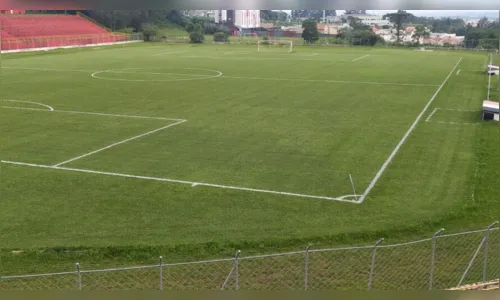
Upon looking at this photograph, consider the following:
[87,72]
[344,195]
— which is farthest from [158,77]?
[344,195]

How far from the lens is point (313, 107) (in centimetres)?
2286

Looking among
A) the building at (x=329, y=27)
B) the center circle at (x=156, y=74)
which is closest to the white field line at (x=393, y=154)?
the building at (x=329, y=27)

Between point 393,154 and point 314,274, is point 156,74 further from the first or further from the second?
point 314,274

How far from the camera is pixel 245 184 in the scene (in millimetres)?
12445

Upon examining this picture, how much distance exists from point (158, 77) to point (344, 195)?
72.5 feet

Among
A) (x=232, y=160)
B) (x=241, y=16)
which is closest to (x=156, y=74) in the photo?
(x=232, y=160)

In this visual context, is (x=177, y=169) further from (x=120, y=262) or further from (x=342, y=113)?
(x=342, y=113)

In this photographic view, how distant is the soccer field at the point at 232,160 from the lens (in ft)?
33.3

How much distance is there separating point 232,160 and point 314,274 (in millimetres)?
6846

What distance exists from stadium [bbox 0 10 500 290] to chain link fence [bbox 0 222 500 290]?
0.11 ft

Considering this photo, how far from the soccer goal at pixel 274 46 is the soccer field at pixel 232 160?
85.5 ft

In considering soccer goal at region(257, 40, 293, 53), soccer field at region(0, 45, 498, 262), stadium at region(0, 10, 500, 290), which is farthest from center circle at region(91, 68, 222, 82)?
soccer goal at region(257, 40, 293, 53)

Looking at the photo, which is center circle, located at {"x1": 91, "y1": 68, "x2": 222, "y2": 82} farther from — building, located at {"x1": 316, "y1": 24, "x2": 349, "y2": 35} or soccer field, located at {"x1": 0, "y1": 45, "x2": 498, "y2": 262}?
building, located at {"x1": 316, "y1": 24, "x2": 349, "y2": 35}

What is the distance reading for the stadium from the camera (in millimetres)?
7855
